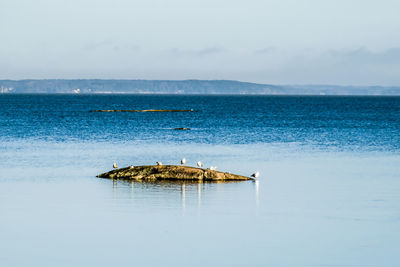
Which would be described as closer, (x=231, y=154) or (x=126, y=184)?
(x=126, y=184)

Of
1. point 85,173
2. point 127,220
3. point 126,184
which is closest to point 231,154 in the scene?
point 85,173

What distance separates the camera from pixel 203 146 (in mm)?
60219

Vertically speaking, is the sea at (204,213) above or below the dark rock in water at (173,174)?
below

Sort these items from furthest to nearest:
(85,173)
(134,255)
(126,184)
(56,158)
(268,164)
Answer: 1. (56,158)
2. (268,164)
3. (85,173)
4. (126,184)
5. (134,255)

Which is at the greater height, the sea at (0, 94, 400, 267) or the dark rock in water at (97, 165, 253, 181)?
the dark rock in water at (97, 165, 253, 181)

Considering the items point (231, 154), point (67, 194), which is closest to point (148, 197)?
point (67, 194)

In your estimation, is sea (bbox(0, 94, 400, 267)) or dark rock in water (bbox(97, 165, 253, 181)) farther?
dark rock in water (bbox(97, 165, 253, 181))

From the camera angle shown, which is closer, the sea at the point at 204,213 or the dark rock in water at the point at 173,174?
the sea at the point at 204,213

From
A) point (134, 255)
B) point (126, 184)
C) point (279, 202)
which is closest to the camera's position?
point (134, 255)

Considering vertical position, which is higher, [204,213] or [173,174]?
[173,174]

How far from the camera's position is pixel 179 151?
178 ft

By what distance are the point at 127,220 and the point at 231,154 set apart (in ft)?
92.7

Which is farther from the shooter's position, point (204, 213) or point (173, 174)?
point (173, 174)

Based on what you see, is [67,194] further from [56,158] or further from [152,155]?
[152,155]
